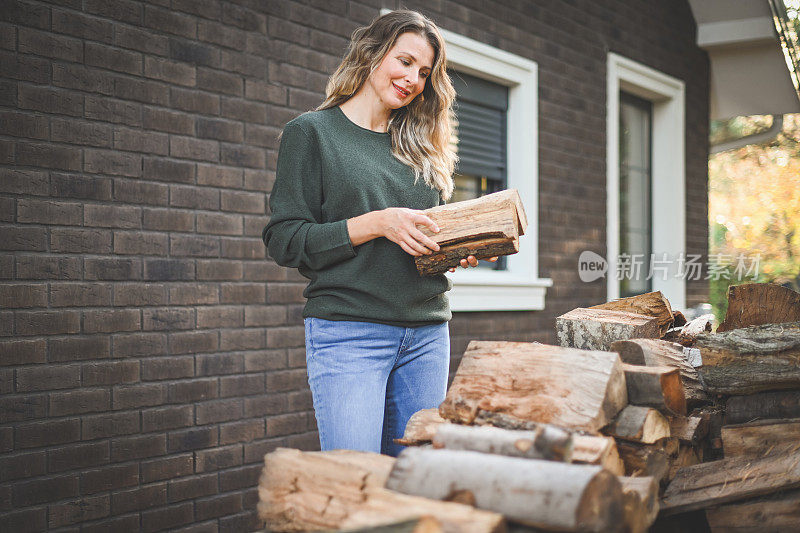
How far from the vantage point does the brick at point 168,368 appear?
293cm

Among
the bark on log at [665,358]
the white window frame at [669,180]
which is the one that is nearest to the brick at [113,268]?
the bark on log at [665,358]

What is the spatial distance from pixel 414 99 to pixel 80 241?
A: 1438mm

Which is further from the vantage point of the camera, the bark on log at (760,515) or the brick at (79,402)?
the brick at (79,402)

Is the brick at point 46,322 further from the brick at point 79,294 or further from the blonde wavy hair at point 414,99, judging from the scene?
the blonde wavy hair at point 414,99

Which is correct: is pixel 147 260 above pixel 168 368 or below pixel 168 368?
above

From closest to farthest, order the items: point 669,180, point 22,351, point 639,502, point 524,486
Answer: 1. point 524,486
2. point 639,502
3. point 22,351
4. point 669,180

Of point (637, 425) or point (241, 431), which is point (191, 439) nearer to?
point (241, 431)

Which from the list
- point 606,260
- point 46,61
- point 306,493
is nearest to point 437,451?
point 306,493

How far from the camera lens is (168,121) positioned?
3021 millimetres

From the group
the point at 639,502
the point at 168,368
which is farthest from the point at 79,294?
the point at 639,502

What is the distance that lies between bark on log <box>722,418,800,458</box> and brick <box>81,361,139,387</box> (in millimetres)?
2227

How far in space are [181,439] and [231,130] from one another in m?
1.42

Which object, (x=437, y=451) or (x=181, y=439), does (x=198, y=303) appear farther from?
(x=437, y=451)

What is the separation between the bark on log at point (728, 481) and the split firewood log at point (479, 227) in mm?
683
